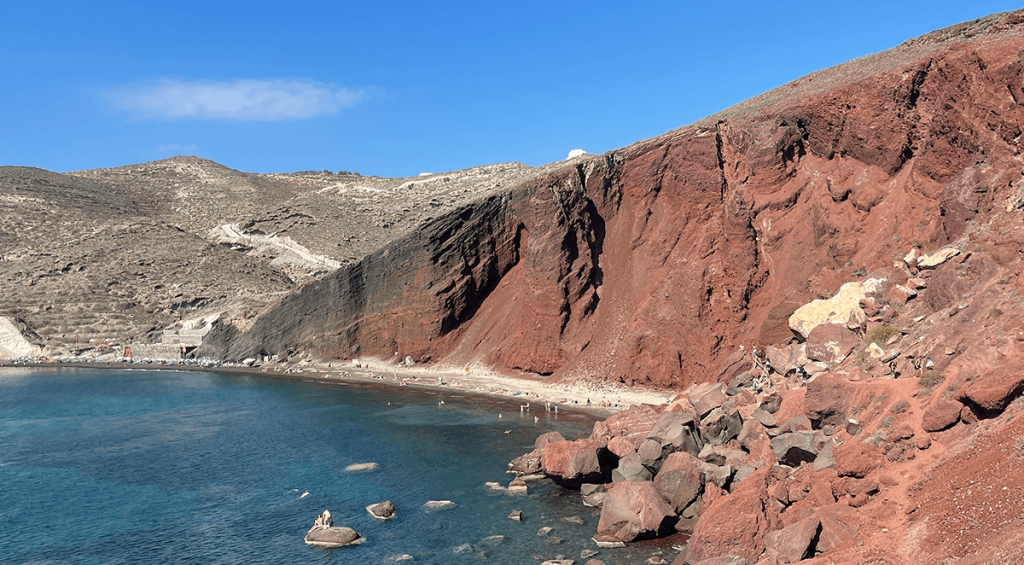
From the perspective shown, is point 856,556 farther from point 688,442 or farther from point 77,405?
point 77,405

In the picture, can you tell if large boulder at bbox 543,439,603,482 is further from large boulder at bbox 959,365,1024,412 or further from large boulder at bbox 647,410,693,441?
large boulder at bbox 959,365,1024,412

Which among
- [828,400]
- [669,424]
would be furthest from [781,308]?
[828,400]

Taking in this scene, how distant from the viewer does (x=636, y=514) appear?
26.5 meters

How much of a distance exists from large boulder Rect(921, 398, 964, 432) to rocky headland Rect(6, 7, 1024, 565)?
0.29ft

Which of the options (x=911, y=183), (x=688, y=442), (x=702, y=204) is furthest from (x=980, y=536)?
(x=702, y=204)

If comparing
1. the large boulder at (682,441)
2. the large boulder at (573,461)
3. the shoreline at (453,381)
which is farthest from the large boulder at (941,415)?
→ the shoreline at (453,381)

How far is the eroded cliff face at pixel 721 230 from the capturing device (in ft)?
125

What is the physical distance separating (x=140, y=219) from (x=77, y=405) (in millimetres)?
81929

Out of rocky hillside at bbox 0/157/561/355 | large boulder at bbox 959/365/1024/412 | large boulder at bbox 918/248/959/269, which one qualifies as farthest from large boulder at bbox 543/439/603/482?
rocky hillside at bbox 0/157/561/355

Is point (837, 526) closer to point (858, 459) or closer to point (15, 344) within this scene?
point (858, 459)

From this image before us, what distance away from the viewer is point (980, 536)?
55.5 ft

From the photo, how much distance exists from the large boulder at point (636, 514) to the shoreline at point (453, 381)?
21.4 metres

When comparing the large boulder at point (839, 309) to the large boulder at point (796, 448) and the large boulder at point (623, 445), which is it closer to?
the large boulder at point (796, 448)

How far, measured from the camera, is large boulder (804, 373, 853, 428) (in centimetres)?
2652
